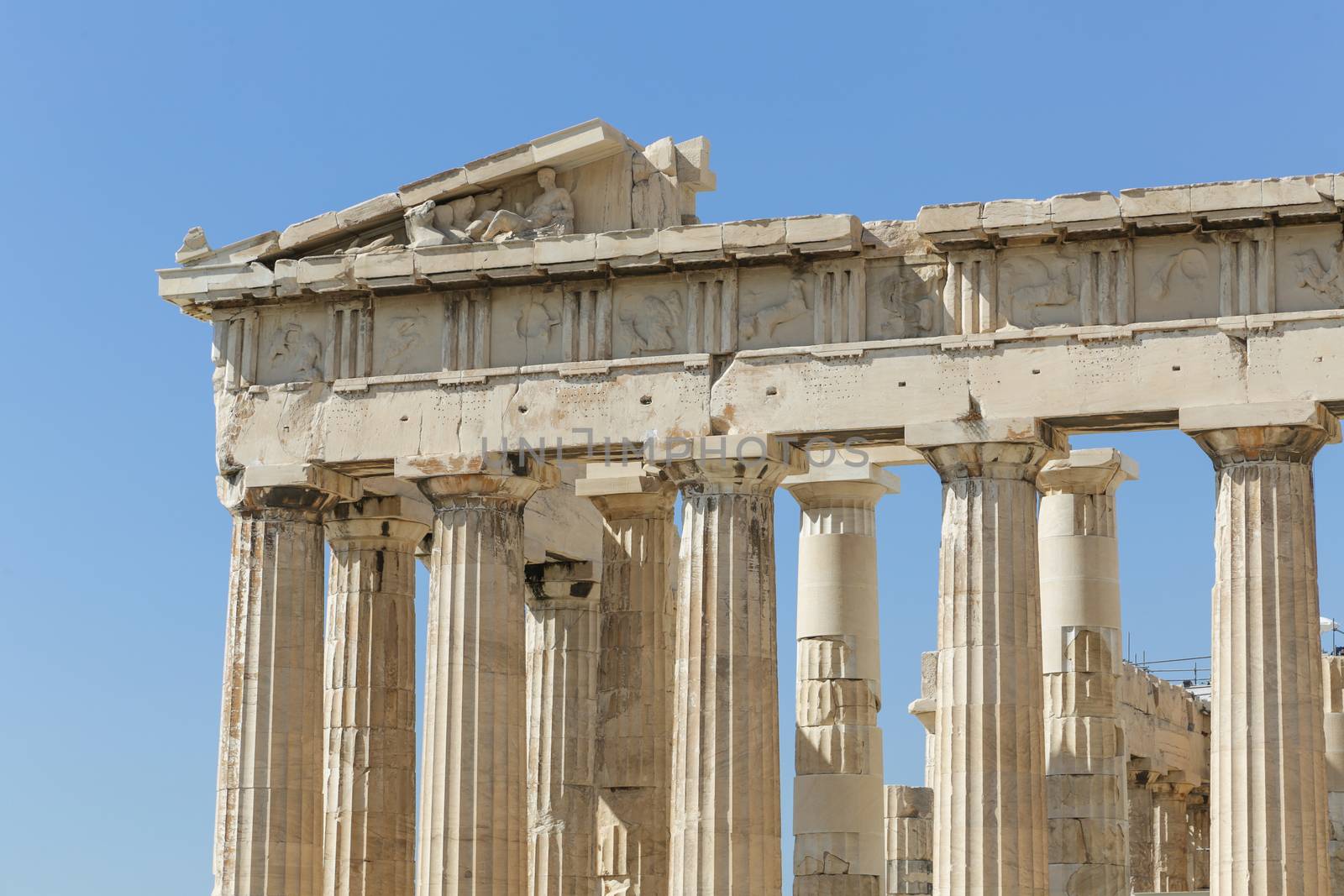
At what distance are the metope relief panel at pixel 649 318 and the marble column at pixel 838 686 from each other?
5.94 meters

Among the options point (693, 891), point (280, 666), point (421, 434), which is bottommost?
point (693, 891)

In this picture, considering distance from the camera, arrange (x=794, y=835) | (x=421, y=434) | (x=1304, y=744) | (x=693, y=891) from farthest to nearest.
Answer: (x=794, y=835) → (x=421, y=434) → (x=693, y=891) → (x=1304, y=744)

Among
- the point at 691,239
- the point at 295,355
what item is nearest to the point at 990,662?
the point at 691,239

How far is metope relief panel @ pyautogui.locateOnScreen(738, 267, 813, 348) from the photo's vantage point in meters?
37.7

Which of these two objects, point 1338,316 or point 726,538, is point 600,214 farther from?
point 1338,316

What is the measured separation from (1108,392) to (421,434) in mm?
9904

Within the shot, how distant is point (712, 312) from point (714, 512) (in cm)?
281

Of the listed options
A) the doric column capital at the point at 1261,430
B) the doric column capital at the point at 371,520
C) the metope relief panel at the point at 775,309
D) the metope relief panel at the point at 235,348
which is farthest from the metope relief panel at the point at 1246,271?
the metope relief panel at the point at 235,348

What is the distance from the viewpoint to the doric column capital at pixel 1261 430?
114 feet

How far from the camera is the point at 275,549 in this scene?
1575 inches

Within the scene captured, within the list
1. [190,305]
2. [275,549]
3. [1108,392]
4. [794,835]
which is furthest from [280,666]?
[1108,392]

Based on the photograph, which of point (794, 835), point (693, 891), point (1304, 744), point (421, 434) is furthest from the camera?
point (794, 835)

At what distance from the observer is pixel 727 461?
37438 mm

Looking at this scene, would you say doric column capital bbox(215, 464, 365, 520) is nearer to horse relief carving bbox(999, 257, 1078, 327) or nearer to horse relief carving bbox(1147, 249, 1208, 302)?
horse relief carving bbox(999, 257, 1078, 327)
